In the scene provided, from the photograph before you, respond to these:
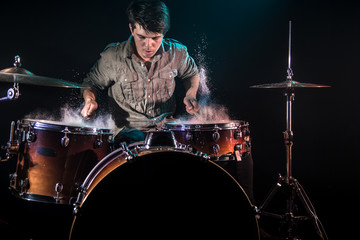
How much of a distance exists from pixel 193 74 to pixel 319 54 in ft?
5.05

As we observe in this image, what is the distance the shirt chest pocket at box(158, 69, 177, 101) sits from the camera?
9.24 feet

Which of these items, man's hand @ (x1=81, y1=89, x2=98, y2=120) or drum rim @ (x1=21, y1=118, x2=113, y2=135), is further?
man's hand @ (x1=81, y1=89, x2=98, y2=120)

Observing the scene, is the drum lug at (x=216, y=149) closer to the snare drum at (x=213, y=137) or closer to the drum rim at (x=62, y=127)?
the snare drum at (x=213, y=137)

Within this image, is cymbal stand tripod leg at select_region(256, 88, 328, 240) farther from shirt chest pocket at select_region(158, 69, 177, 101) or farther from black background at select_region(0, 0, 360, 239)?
shirt chest pocket at select_region(158, 69, 177, 101)

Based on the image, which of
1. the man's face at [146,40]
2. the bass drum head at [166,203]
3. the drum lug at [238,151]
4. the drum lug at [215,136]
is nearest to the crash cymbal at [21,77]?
the bass drum head at [166,203]

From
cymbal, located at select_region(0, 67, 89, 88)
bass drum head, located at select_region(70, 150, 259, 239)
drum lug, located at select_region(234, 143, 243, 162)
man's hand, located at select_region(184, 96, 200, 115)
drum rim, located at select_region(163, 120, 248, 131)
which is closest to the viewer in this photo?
bass drum head, located at select_region(70, 150, 259, 239)

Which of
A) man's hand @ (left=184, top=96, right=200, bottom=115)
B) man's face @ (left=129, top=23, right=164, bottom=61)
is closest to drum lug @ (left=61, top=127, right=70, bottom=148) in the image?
man's hand @ (left=184, top=96, right=200, bottom=115)

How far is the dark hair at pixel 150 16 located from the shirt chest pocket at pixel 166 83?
1.51 feet

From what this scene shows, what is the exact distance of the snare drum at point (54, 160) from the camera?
188 centimetres

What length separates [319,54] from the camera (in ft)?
10.3

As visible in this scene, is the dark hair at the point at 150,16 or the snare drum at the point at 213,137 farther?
the dark hair at the point at 150,16

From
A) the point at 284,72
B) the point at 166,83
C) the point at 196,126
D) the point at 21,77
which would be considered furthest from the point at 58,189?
the point at 284,72

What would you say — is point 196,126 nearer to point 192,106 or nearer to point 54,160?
point 192,106

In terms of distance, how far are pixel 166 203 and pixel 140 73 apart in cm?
172
